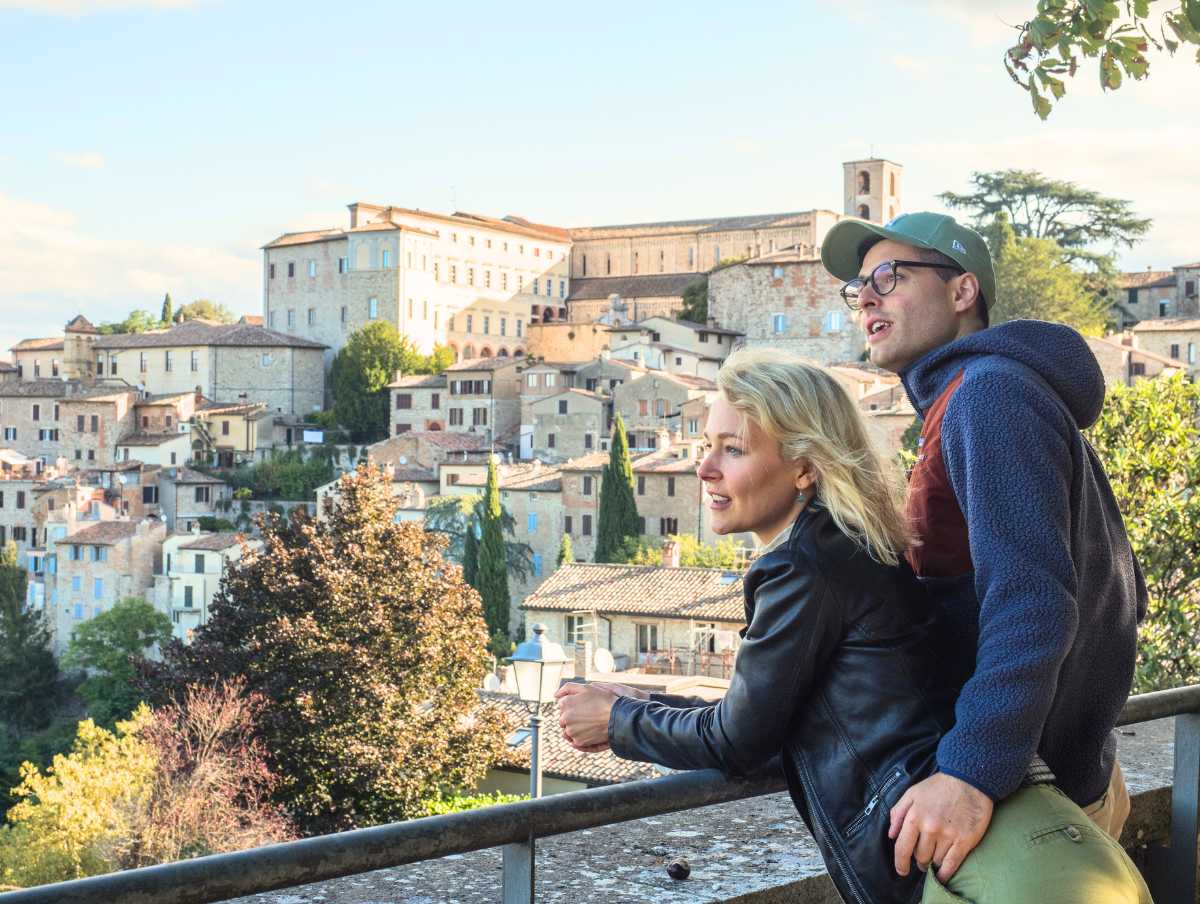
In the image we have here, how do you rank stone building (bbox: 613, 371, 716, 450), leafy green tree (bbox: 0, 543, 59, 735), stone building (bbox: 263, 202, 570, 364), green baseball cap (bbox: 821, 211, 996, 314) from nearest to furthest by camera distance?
green baseball cap (bbox: 821, 211, 996, 314) < leafy green tree (bbox: 0, 543, 59, 735) < stone building (bbox: 613, 371, 716, 450) < stone building (bbox: 263, 202, 570, 364)

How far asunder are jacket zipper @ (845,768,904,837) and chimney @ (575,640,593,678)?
26.3 metres

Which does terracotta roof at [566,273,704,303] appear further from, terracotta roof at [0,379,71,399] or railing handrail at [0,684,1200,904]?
railing handrail at [0,684,1200,904]

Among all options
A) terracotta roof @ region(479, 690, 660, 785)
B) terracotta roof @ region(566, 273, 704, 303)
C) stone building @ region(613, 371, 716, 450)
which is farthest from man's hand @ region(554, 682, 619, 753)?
terracotta roof @ region(566, 273, 704, 303)

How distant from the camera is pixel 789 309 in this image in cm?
6650

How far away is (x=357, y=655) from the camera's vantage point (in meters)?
19.5

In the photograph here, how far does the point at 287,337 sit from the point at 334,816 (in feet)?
183

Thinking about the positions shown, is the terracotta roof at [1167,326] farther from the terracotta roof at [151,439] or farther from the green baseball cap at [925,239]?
the green baseball cap at [925,239]

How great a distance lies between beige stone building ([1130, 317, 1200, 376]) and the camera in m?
56.7

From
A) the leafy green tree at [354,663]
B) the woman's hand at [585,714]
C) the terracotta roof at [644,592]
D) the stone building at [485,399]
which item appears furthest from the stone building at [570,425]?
the woman's hand at [585,714]

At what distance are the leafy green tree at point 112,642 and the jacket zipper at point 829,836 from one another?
43.1 m

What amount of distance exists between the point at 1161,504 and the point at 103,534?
45.7 m

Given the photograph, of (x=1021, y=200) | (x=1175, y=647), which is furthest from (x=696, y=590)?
(x=1021, y=200)

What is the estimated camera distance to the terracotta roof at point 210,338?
71500mm

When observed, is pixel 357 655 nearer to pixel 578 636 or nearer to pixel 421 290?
pixel 578 636
